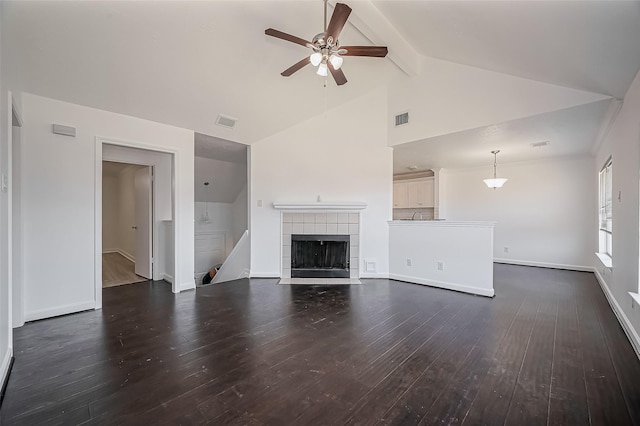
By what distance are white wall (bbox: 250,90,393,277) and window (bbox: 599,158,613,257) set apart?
10.5 feet

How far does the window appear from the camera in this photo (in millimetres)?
4117

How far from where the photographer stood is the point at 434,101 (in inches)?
164

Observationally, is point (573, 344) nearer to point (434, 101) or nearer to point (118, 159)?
point (434, 101)

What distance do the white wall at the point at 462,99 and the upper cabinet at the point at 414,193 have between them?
9.90 feet

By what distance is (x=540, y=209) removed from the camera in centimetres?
598

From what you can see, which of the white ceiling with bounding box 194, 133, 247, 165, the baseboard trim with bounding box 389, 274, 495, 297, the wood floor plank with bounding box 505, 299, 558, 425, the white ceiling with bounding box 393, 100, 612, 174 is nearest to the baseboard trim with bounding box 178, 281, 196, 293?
the white ceiling with bounding box 194, 133, 247, 165

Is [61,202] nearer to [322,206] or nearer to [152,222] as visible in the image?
[152,222]

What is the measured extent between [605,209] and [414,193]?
3.66 meters

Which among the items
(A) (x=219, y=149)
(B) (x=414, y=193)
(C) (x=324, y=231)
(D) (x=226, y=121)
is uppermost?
(D) (x=226, y=121)

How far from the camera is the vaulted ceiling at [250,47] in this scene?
217 centimetres

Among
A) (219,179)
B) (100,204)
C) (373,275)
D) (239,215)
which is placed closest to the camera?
(100,204)

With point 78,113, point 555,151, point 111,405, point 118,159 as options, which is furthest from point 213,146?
point 555,151

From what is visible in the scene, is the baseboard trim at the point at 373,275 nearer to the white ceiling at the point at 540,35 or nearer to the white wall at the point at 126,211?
the white ceiling at the point at 540,35

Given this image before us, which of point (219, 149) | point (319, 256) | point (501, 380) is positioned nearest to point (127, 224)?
point (219, 149)
